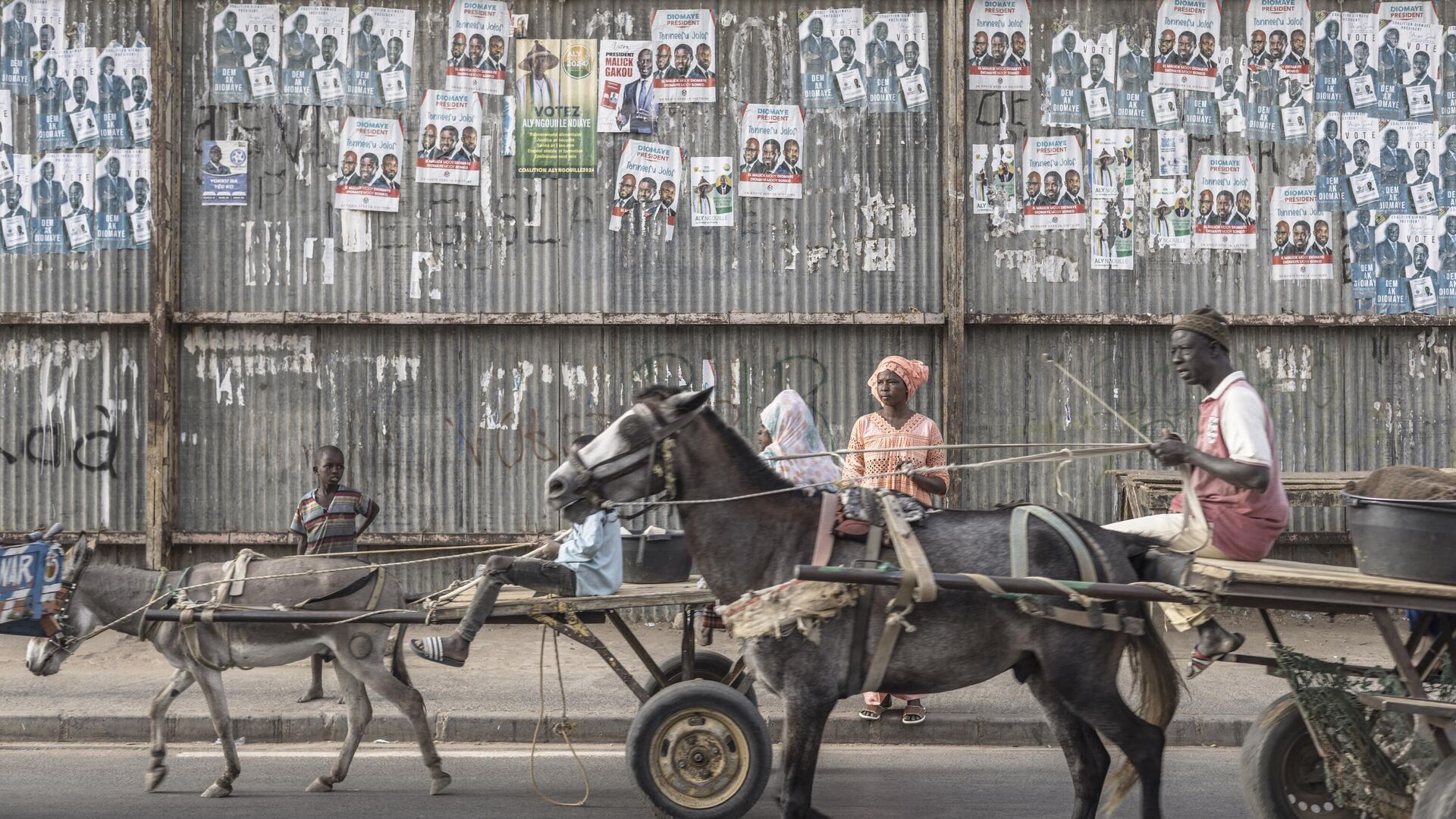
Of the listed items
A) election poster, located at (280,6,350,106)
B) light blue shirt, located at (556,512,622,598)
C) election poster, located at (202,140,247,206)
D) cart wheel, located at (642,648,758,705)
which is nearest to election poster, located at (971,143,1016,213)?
election poster, located at (280,6,350,106)

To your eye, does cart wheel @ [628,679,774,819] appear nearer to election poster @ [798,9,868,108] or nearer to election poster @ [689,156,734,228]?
election poster @ [689,156,734,228]

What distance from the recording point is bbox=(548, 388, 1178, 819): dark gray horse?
15.9ft

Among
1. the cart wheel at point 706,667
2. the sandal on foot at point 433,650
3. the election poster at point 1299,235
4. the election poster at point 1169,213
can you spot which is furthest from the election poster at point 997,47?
the sandal on foot at point 433,650

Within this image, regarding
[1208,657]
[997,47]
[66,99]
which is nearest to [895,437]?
[1208,657]

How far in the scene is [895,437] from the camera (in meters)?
7.23

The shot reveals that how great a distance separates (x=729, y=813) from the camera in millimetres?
5500

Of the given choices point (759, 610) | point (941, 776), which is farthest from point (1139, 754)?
point (941, 776)

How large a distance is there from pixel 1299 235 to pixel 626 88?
5.78m

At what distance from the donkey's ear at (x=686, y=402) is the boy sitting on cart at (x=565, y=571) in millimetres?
1001

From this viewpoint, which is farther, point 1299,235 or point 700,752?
point 1299,235

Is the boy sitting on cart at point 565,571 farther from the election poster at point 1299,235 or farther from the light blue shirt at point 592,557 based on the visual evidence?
the election poster at point 1299,235

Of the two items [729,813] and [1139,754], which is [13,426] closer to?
[729,813]

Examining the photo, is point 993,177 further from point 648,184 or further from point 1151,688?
point 1151,688

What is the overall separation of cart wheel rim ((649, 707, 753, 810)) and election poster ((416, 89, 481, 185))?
6.39 metres
